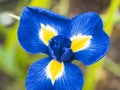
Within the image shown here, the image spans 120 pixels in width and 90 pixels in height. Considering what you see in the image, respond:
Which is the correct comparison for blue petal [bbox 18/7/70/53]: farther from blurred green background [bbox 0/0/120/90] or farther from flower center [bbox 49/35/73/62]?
blurred green background [bbox 0/0/120/90]

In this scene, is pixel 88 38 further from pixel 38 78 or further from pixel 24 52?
pixel 24 52

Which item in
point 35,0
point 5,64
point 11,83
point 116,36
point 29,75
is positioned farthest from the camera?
point 116,36

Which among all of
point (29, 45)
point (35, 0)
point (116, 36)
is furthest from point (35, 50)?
point (116, 36)

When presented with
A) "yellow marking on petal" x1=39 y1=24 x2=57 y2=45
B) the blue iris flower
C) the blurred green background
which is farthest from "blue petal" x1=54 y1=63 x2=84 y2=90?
the blurred green background

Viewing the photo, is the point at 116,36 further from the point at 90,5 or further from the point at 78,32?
the point at 78,32

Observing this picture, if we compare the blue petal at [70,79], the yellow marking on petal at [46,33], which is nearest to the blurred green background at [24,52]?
the yellow marking on petal at [46,33]

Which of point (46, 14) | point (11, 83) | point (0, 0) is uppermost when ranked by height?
point (0, 0)
